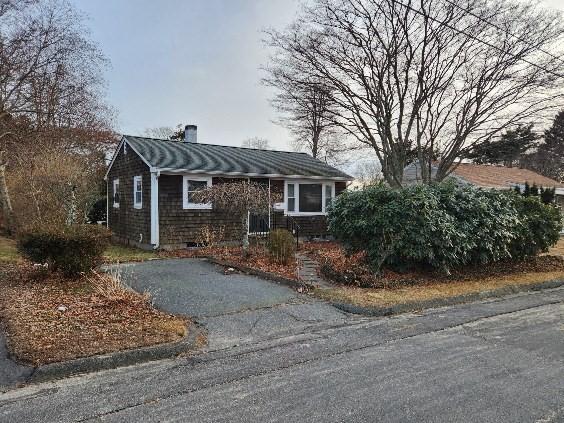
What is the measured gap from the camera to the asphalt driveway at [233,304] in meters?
5.51

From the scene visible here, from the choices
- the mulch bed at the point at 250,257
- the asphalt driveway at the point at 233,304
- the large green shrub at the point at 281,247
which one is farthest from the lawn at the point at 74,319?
the large green shrub at the point at 281,247

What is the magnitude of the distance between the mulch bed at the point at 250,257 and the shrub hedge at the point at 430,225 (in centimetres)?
164

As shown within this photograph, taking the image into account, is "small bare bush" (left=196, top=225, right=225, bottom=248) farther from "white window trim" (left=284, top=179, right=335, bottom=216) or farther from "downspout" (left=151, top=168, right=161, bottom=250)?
"white window trim" (left=284, top=179, right=335, bottom=216)

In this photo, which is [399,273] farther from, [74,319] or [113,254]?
[113,254]

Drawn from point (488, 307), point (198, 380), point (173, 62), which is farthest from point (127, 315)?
point (173, 62)

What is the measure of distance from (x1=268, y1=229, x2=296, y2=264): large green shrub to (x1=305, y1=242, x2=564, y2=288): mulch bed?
90 cm

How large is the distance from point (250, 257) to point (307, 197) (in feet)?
19.2

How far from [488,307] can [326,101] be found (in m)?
11.0

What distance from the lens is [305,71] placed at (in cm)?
1520

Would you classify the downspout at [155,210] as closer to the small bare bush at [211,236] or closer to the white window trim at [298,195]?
the small bare bush at [211,236]

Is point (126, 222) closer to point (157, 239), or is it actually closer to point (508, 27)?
point (157, 239)

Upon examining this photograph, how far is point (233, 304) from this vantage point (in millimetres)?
6695

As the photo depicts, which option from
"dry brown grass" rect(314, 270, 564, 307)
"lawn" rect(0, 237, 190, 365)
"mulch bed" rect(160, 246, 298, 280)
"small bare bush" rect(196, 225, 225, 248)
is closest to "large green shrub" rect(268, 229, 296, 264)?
"mulch bed" rect(160, 246, 298, 280)

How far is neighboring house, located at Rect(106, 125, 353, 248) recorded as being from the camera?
13.4 meters
